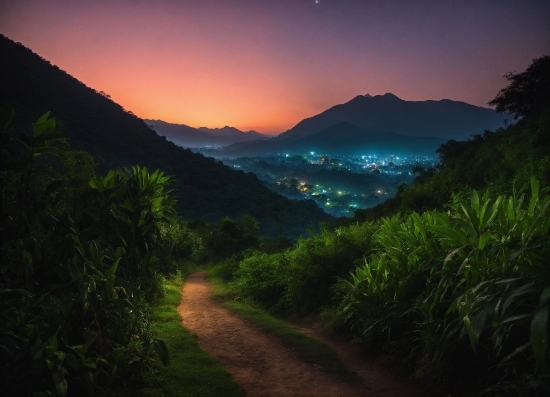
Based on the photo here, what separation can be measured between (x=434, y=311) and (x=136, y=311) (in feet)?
13.8

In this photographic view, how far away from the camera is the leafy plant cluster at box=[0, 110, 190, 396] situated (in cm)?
386

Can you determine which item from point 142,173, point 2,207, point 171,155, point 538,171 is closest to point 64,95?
point 171,155

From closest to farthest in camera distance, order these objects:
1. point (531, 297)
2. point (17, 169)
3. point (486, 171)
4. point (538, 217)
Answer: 1. point (531, 297)
2. point (538, 217)
3. point (17, 169)
4. point (486, 171)

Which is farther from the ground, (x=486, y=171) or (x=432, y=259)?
(x=486, y=171)

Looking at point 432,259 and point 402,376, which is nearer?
point 402,376

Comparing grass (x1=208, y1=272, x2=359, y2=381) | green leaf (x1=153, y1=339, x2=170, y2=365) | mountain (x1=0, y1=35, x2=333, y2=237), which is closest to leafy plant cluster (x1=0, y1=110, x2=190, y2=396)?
green leaf (x1=153, y1=339, x2=170, y2=365)

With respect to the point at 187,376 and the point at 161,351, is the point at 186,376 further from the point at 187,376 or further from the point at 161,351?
the point at 161,351

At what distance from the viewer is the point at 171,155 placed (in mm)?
46281

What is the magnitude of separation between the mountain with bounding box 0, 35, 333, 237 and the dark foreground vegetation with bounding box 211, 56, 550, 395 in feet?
91.9

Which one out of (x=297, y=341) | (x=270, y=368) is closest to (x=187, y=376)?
(x=270, y=368)

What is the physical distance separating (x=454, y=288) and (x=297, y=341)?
3.24 meters

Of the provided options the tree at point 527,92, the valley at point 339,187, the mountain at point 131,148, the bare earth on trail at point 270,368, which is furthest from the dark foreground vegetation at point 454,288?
the valley at point 339,187

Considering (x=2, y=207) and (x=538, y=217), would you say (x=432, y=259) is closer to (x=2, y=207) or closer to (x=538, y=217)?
(x=538, y=217)

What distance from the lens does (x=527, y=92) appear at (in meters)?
20.6
